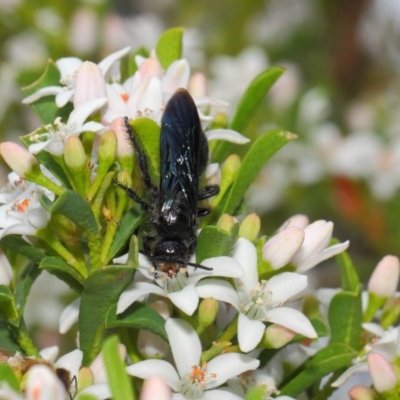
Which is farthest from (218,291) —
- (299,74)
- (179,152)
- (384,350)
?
(299,74)

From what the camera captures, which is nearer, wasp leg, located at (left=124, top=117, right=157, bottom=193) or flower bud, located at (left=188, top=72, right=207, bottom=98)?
wasp leg, located at (left=124, top=117, right=157, bottom=193)

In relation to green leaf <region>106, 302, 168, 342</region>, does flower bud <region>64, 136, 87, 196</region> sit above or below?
above

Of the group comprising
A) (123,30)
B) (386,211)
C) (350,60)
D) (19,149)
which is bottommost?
(386,211)

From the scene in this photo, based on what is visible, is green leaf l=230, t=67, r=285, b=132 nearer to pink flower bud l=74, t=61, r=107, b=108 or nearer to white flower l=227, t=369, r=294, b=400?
pink flower bud l=74, t=61, r=107, b=108

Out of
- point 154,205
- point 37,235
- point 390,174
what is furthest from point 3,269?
point 390,174

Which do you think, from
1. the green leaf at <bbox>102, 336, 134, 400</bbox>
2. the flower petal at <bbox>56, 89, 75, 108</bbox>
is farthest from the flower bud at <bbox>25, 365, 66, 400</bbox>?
the flower petal at <bbox>56, 89, 75, 108</bbox>

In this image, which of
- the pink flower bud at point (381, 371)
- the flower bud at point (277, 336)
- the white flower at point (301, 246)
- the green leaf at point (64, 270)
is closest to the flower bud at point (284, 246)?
the white flower at point (301, 246)

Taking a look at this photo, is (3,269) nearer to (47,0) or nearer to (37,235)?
(37,235)
